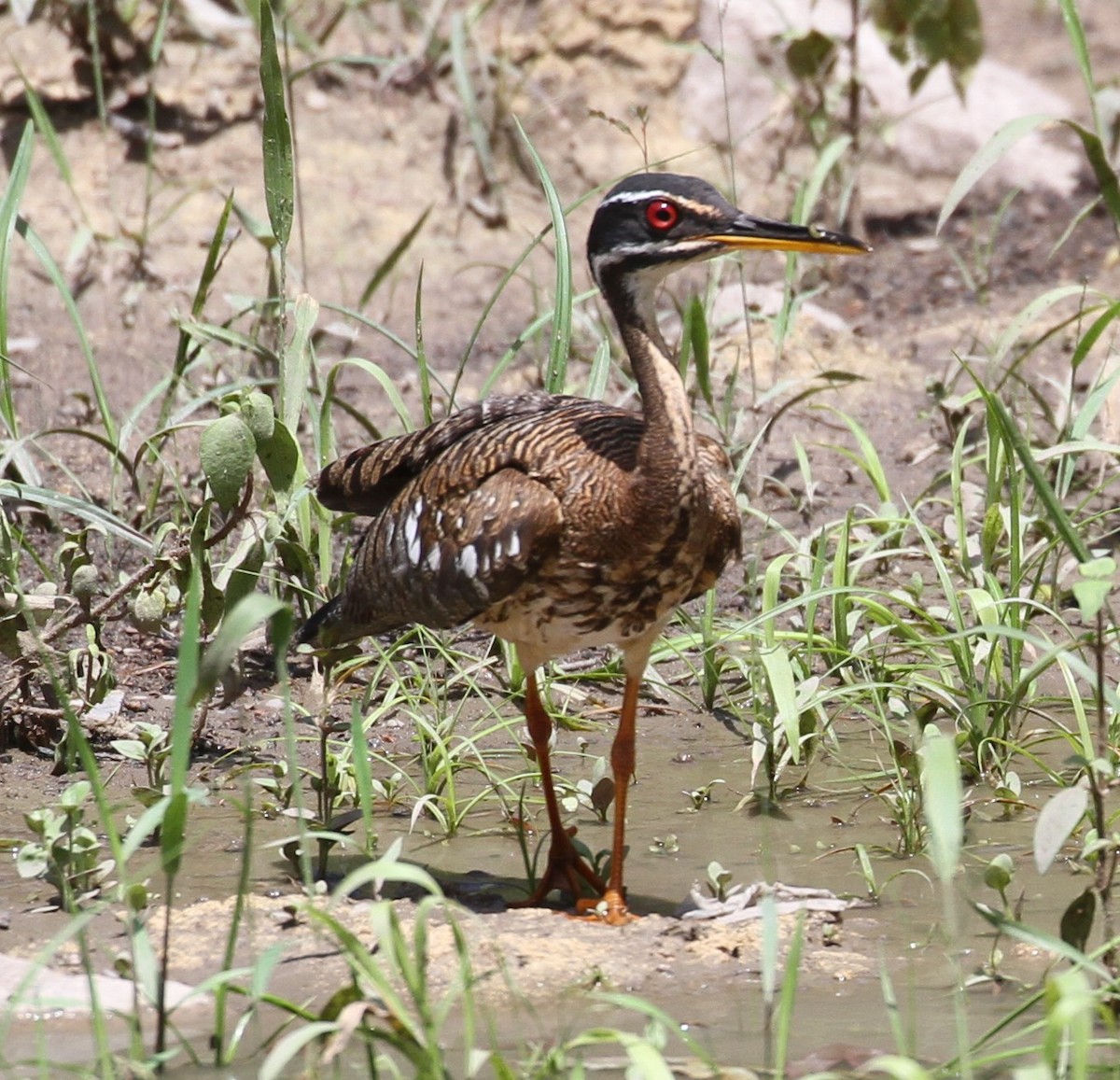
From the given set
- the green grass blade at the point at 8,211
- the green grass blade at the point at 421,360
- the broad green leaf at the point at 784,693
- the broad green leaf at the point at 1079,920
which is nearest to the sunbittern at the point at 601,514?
the broad green leaf at the point at 784,693

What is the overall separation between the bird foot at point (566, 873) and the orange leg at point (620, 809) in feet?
0.21

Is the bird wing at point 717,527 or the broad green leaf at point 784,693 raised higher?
the bird wing at point 717,527

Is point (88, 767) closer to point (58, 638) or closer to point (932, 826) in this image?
point (932, 826)

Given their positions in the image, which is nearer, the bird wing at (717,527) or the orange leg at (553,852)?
the bird wing at (717,527)

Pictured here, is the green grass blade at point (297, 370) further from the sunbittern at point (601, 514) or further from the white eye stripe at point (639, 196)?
the white eye stripe at point (639, 196)

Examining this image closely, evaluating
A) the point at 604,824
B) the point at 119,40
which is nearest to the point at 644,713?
the point at 604,824

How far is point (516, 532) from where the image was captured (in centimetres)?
418

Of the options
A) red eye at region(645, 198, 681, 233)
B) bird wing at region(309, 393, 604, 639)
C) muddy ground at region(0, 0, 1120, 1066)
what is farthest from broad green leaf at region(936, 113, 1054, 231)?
muddy ground at region(0, 0, 1120, 1066)

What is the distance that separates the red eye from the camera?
169 inches

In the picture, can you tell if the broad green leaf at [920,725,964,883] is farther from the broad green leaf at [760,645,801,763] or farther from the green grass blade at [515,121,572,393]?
the green grass blade at [515,121,572,393]

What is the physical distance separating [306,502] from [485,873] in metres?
1.47

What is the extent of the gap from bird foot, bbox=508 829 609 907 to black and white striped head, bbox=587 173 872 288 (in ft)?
4.86

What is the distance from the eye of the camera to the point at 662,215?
4.29 metres

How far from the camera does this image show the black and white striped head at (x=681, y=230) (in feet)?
14.0
